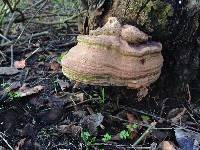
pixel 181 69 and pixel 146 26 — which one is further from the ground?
pixel 146 26

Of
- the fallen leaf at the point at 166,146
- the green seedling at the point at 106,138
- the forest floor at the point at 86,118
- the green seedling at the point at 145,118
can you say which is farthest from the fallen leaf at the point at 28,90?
the fallen leaf at the point at 166,146

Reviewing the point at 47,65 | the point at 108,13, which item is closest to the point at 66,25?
the point at 47,65

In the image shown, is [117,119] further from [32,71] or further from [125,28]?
[32,71]

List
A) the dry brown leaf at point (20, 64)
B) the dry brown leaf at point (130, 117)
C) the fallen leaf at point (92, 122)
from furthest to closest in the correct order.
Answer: the dry brown leaf at point (20, 64) < the dry brown leaf at point (130, 117) < the fallen leaf at point (92, 122)

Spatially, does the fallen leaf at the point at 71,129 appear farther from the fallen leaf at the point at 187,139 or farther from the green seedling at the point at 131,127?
the fallen leaf at the point at 187,139

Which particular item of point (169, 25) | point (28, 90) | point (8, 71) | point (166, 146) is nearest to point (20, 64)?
point (8, 71)

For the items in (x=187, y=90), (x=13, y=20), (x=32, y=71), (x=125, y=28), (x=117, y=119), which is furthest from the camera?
(x=13, y=20)
